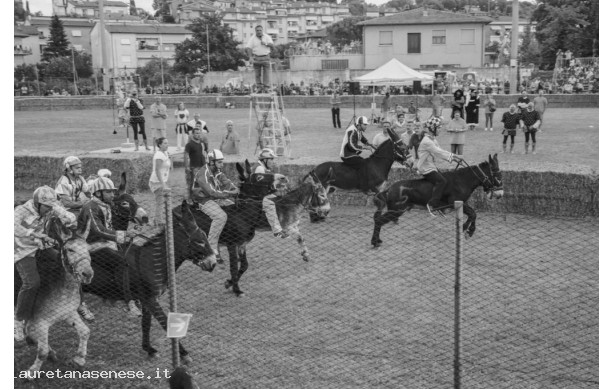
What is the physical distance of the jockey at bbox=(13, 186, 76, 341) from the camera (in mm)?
7441

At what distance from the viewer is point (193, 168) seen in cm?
1483

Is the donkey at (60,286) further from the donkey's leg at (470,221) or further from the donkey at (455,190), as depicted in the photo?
the donkey's leg at (470,221)

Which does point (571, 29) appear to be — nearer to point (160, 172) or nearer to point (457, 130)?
point (457, 130)

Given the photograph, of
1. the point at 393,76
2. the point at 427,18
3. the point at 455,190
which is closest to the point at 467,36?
the point at 427,18

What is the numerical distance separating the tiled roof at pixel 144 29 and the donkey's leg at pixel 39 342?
89934 millimetres

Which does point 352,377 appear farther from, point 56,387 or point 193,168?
point 193,168

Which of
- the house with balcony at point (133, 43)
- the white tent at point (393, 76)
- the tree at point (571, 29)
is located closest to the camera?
the white tent at point (393, 76)

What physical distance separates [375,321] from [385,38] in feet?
210

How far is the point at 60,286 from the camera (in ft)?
24.9

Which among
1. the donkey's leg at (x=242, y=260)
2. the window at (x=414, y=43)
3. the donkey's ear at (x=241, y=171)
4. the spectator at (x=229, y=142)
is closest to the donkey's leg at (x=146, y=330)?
the donkey's leg at (x=242, y=260)

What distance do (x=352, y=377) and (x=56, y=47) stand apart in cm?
9075

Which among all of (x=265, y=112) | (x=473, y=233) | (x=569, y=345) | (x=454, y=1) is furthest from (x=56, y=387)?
(x=454, y=1)

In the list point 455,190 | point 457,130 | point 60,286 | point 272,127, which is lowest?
point 60,286

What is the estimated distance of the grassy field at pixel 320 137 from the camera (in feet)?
66.6
